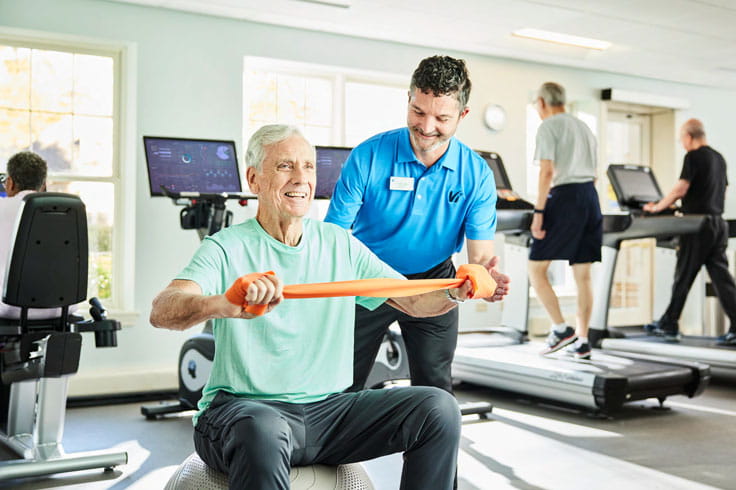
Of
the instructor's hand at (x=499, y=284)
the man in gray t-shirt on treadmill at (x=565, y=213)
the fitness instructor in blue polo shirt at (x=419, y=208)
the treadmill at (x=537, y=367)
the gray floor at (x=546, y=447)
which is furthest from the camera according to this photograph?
the man in gray t-shirt on treadmill at (x=565, y=213)

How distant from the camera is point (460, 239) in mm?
2639

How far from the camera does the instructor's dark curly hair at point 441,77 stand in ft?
7.49

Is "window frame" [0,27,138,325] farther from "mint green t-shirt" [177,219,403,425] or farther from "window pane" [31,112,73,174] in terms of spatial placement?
"mint green t-shirt" [177,219,403,425]

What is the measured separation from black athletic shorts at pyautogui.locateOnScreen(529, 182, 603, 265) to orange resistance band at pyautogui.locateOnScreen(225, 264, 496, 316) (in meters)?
3.23

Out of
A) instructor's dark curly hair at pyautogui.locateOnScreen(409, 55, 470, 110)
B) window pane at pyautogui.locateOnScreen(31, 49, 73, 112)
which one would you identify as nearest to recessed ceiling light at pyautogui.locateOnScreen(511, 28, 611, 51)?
window pane at pyautogui.locateOnScreen(31, 49, 73, 112)

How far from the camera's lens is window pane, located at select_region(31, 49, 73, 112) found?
16.9 feet

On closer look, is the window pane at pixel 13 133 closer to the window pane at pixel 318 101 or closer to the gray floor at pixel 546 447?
the gray floor at pixel 546 447

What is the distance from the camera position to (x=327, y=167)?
4.66 m

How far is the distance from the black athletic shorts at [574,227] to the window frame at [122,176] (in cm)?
286

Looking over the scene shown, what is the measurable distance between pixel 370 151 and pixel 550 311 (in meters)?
2.87

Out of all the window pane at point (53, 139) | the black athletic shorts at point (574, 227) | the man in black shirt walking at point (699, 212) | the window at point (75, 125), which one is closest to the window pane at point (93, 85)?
the window at point (75, 125)

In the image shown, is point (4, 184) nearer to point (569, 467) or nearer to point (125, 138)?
point (125, 138)

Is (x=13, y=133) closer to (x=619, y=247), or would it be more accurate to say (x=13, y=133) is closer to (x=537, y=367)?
(x=537, y=367)

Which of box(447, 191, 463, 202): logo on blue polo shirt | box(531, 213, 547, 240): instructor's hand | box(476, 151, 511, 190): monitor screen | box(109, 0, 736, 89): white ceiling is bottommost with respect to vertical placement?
box(531, 213, 547, 240): instructor's hand
